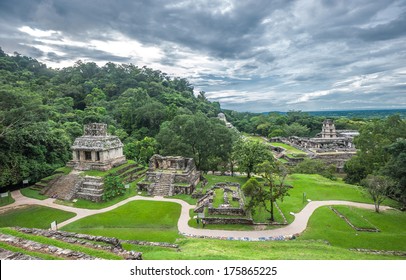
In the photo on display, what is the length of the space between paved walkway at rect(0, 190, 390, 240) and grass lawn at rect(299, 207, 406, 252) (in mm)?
679

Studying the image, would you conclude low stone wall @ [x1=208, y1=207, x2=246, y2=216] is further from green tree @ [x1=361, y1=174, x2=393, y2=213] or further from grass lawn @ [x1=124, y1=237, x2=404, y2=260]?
green tree @ [x1=361, y1=174, x2=393, y2=213]

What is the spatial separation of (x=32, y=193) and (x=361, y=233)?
27.3 m

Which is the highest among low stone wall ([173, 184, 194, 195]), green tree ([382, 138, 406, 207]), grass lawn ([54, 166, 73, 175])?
green tree ([382, 138, 406, 207])

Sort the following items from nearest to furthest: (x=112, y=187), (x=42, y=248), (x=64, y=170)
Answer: (x=42, y=248), (x=112, y=187), (x=64, y=170)

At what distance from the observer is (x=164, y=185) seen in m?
23.5

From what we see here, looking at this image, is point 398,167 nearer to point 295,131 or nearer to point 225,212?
point 225,212

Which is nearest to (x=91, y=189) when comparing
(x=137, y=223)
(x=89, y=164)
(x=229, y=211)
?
(x=89, y=164)

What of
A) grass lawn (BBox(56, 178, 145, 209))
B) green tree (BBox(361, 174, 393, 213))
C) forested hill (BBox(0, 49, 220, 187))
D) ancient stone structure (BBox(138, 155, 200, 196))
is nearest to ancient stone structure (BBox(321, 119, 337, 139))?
forested hill (BBox(0, 49, 220, 187))

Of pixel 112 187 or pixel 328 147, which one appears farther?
pixel 328 147

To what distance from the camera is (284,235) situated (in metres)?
15.1

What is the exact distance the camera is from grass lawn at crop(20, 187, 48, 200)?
22.2m

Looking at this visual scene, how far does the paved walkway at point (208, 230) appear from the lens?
50.1ft

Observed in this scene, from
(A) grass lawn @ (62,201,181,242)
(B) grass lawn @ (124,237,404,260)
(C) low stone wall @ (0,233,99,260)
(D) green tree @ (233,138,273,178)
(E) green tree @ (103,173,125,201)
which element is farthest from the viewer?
(D) green tree @ (233,138,273,178)

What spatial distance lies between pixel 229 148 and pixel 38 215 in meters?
20.4
